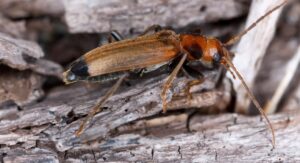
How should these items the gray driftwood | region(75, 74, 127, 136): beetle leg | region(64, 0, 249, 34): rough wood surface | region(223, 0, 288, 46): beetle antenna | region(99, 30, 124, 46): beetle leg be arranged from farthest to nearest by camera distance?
region(64, 0, 249, 34): rough wood surface
region(99, 30, 124, 46): beetle leg
region(223, 0, 288, 46): beetle antenna
region(75, 74, 127, 136): beetle leg
the gray driftwood

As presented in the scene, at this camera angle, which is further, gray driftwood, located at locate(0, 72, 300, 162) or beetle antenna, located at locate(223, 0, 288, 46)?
beetle antenna, located at locate(223, 0, 288, 46)

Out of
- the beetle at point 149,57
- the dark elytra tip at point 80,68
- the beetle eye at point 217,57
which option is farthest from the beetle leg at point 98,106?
the beetle eye at point 217,57

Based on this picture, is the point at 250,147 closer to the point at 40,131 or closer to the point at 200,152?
the point at 200,152

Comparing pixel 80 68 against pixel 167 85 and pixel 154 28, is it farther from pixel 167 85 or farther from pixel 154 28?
pixel 154 28

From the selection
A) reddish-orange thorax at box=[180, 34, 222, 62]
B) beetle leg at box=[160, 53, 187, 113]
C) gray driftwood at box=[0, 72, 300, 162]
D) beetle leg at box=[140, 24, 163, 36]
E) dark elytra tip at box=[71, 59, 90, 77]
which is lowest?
gray driftwood at box=[0, 72, 300, 162]

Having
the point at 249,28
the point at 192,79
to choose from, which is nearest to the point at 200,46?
the point at 192,79

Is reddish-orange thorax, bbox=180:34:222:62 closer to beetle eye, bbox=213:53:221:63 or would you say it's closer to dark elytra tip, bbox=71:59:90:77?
beetle eye, bbox=213:53:221:63

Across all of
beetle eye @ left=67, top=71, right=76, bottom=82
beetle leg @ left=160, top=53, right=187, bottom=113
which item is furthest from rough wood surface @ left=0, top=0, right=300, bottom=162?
beetle eye @ left=67, top=71, right=76, bottom=82
